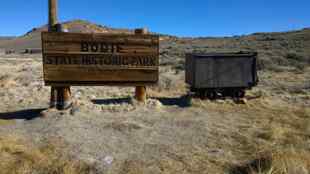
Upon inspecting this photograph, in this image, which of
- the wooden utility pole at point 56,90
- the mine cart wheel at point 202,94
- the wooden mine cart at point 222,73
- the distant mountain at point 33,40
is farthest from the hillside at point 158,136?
the distant mountain at point 33,40

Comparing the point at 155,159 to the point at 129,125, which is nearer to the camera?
the point at 155,159

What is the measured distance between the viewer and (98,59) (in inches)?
325

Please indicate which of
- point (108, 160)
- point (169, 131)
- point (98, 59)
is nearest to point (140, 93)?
point (98, 59)

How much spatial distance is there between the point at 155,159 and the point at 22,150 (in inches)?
85.7

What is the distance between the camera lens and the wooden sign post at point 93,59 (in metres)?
8.07

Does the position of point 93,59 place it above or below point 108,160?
above

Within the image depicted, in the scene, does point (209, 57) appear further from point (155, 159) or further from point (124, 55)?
point (155, 159)

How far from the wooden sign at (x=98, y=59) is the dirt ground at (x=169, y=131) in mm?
782

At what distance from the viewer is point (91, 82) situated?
27.4 feet

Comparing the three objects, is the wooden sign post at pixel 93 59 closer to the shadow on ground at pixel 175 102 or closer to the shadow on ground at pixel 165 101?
the shadow on ground at pixel 165 101

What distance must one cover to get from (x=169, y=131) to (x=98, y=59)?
290 cm

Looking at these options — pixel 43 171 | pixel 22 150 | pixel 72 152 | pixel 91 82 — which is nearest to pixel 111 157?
pixel 72 152

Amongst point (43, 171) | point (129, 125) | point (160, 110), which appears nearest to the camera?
point (43, 171)

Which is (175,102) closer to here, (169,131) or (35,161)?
(169,131)
